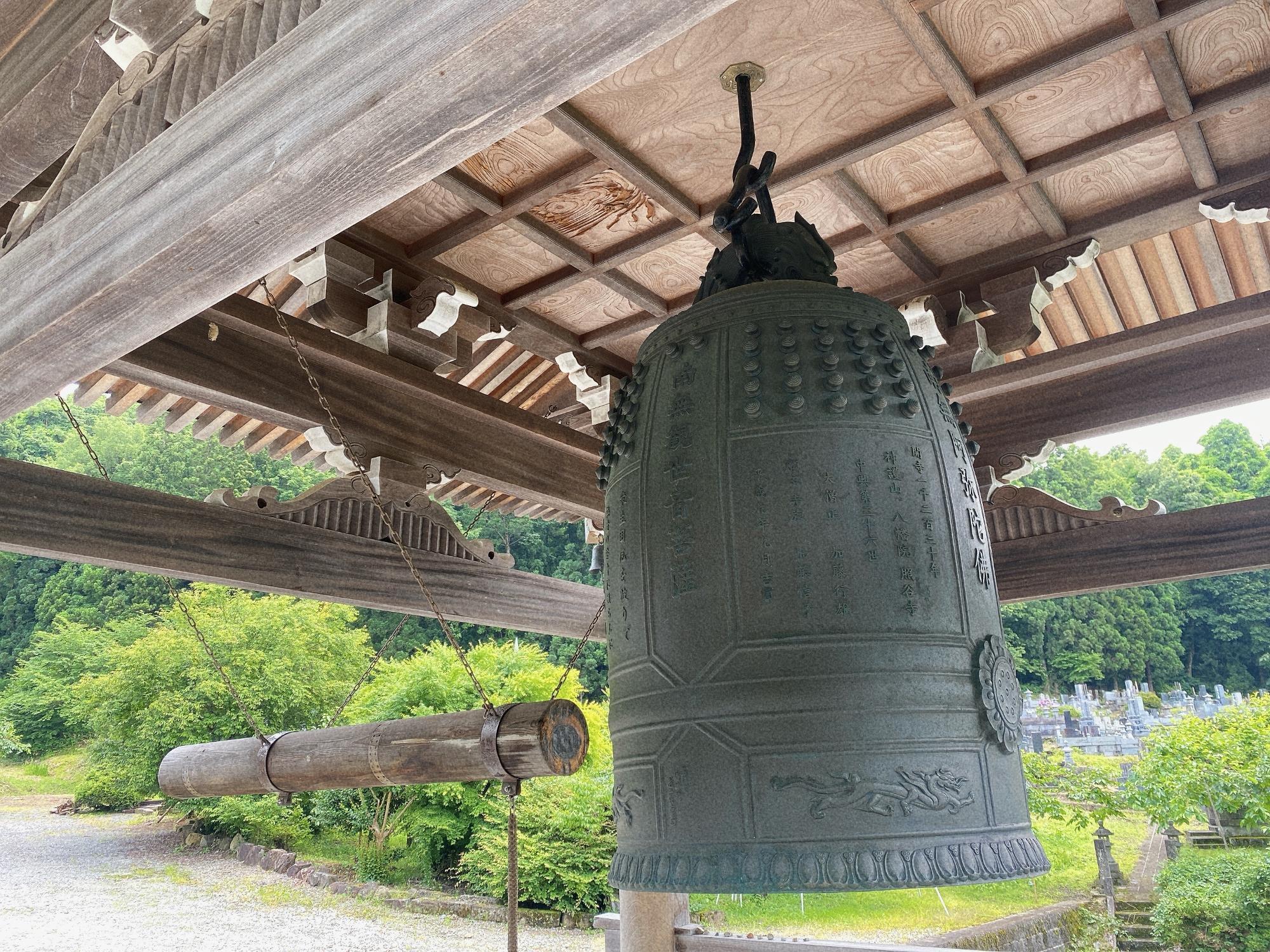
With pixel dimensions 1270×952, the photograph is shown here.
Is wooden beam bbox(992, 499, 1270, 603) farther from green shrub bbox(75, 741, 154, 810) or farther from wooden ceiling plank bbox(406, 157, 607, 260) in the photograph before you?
green shrub bbox(75, 741, 154, 810)

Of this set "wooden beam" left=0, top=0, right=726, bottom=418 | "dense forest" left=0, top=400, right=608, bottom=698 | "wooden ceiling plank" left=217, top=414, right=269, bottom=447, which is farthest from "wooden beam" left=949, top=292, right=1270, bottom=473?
"dense forest" left=0, top=400, right=608, bottom=698

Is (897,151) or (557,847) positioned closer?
(897,151)

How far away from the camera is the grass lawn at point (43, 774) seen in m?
18.5

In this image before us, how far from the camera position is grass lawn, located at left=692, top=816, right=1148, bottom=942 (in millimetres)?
12391

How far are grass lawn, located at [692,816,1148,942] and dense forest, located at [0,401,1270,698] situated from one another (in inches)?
302

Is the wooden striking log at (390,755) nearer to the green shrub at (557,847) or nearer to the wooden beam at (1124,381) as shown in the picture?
the wooden beam at (1124,381)

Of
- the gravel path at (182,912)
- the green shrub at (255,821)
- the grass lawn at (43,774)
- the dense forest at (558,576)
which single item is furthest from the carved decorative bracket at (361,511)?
the grass lawn at (43,774)

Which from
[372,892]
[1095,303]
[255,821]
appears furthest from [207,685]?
[1095,303]

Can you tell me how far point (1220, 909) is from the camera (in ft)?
32.9

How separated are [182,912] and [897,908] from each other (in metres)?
10.2

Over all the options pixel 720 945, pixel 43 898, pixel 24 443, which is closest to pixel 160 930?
pixel 43 898

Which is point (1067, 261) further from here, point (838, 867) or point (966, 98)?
point (838, 867)

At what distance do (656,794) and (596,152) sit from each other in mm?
1465

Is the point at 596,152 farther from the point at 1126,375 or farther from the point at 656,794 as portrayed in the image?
the point at 1126,375
